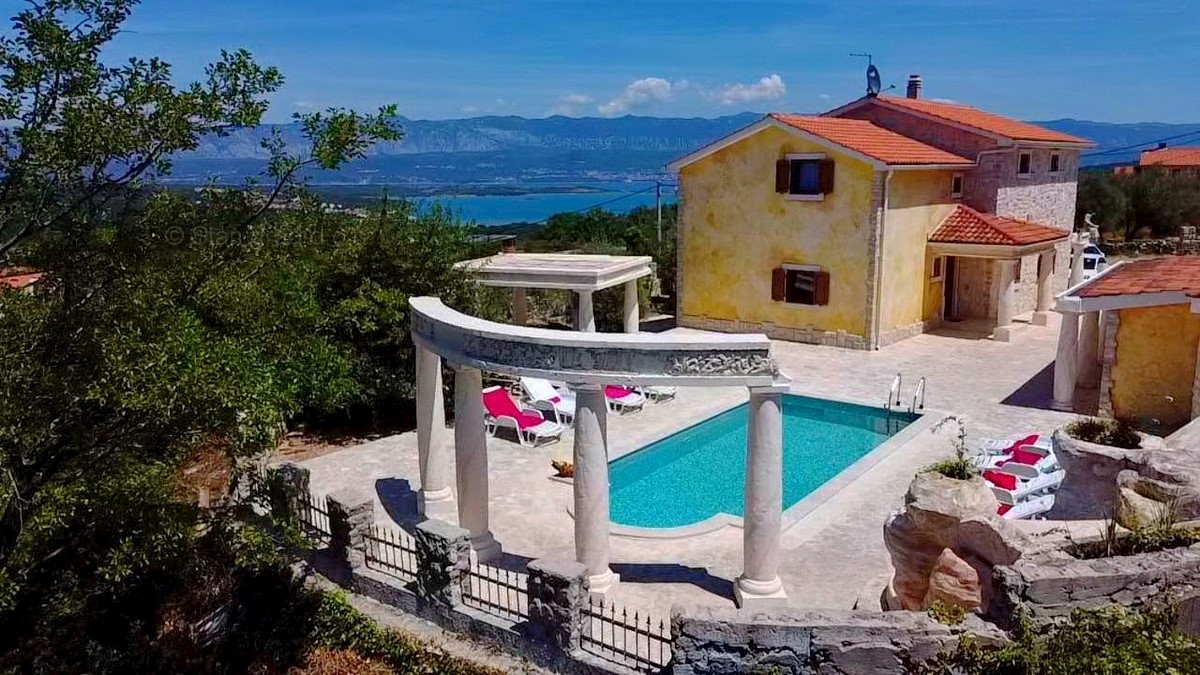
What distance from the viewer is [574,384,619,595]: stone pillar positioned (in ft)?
29.6

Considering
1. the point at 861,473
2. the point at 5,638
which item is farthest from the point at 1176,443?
the point at 5,638

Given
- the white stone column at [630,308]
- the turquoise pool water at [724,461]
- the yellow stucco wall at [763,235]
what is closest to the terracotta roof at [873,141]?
the yellow stucco wall at [763,235]

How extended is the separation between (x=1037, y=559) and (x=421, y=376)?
763 cm

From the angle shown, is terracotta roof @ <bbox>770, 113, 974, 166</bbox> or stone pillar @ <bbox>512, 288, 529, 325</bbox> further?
terracotta roof @ <bbox>770, 113, 974, 166</bbox>

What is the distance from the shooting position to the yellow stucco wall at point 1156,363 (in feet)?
50.0

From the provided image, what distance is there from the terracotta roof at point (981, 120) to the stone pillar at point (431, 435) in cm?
2106

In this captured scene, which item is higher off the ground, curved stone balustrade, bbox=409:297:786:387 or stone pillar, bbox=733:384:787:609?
curved stone balustrade, bbox=409:297:786:387

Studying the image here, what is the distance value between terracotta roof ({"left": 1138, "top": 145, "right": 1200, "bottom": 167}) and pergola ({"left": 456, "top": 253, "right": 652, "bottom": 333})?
55719mm

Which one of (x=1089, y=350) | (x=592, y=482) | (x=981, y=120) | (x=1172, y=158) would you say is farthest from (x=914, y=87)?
(x=1172, y=158)

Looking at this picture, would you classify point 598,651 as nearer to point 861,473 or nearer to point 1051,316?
point 861,473

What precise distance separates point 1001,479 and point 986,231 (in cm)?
1415

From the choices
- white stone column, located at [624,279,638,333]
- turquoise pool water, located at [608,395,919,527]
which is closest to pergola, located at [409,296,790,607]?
turquoise pool water, located at [608,395,919,527]

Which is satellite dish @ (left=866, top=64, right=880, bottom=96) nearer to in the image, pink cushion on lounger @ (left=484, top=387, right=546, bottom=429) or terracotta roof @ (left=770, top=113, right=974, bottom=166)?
terracotta roof @ (left=770, top=113, right=974, bottom=166)

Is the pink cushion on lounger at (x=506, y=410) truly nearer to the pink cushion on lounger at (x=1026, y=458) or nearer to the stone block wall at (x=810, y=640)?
the pink cushion on lounger at (x=1026, y=458)
